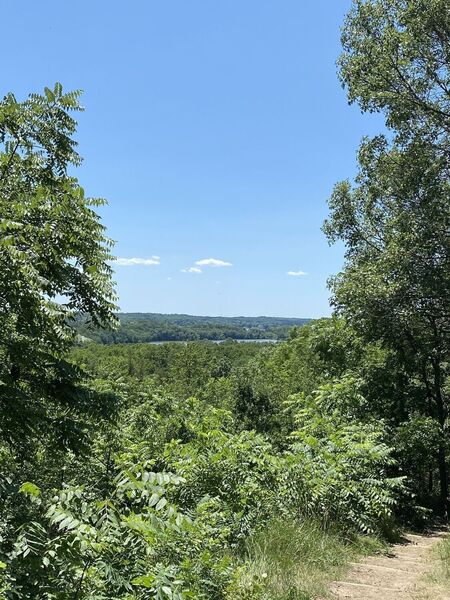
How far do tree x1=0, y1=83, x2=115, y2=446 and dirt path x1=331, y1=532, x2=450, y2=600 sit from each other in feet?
11.8

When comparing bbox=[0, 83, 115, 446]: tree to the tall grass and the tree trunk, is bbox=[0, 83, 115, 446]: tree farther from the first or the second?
the tree trunk

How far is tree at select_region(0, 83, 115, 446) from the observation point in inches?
181

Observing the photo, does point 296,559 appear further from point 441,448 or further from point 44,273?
point 441,448

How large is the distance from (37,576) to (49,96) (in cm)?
593

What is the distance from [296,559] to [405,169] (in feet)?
26.6

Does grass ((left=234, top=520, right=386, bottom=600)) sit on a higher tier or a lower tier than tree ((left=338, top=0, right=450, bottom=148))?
lower

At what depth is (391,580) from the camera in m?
5.01

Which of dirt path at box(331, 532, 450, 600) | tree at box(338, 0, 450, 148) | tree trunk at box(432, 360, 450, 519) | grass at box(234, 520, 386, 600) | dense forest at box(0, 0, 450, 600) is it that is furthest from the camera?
tree trunk at box(432, 360, 450, 519)

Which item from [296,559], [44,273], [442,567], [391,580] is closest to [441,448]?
[442,567]

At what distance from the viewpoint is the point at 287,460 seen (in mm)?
6402

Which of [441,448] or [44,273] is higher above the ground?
[44,273]

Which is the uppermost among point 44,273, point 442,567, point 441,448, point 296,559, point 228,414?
point 44,273

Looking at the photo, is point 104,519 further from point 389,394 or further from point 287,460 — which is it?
point 389,394

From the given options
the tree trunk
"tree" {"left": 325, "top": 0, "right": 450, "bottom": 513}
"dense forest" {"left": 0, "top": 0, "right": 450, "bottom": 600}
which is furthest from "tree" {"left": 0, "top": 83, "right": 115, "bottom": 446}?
the tree trunk
